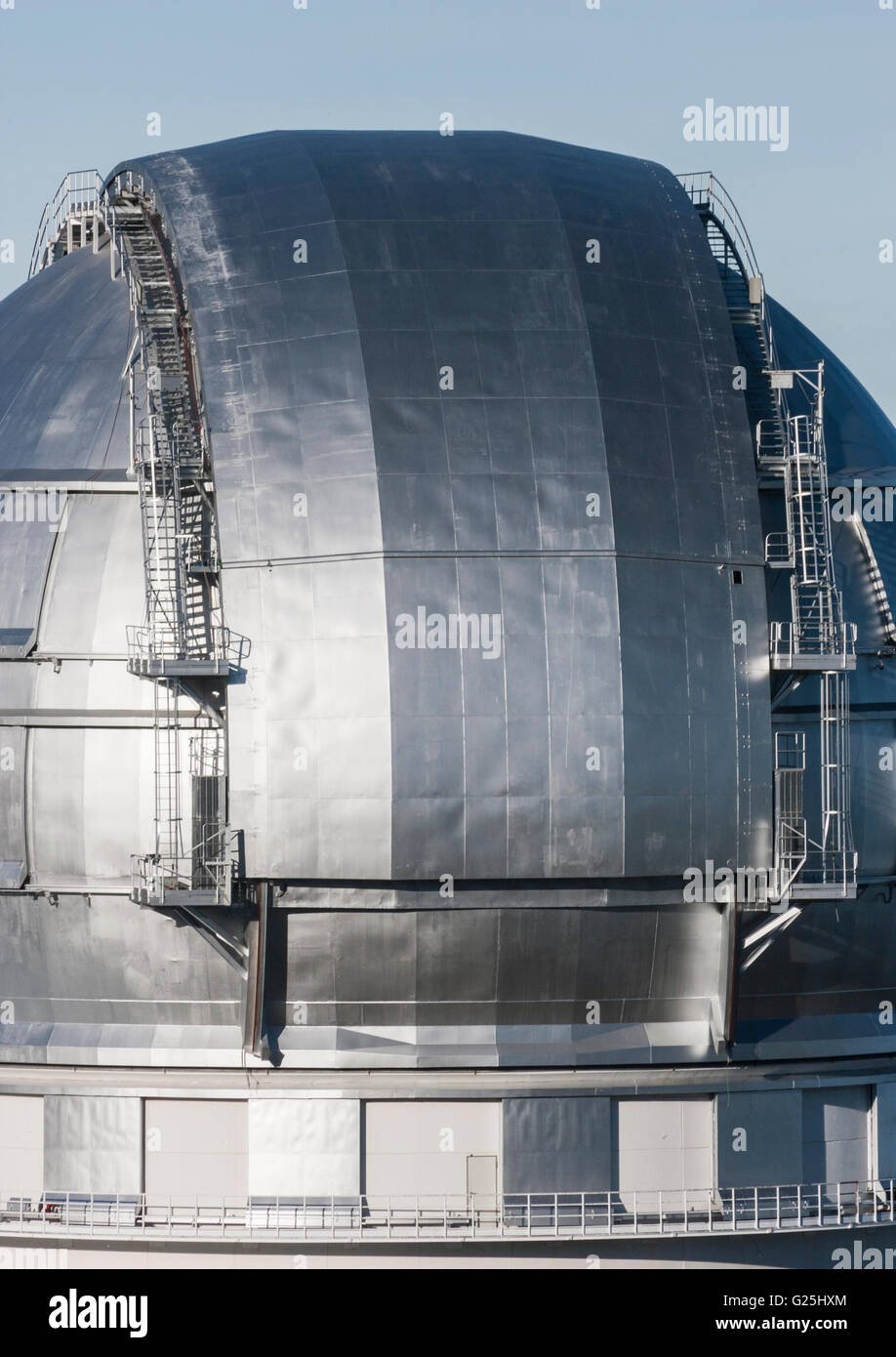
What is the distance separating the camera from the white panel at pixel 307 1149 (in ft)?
102

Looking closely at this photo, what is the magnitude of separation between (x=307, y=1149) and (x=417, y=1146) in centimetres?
169

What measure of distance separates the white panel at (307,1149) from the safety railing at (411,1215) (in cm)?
19

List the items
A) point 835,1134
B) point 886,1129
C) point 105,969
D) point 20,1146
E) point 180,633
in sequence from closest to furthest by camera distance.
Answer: point 180,633 < point 105,969 < point 20,1146 < point 835,1134 < point 886,1129

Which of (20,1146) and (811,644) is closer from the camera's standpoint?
(20,1146)

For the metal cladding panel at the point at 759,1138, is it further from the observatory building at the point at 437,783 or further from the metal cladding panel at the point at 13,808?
the metal cladding panel at the point at 13,808

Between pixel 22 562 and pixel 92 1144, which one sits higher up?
pixel 22 562

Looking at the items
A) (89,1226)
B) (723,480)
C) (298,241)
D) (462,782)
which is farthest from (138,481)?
(89,1226)

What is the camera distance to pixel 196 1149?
31.7m

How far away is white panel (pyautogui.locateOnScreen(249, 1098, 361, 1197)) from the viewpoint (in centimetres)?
3119

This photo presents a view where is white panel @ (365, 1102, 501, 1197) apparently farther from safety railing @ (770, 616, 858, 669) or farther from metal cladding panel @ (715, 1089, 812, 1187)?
safety railing @ (770, 616, 858, 669)

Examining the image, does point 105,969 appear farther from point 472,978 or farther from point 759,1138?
A: point 759,1138

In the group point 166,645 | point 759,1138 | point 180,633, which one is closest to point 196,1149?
point 166,645

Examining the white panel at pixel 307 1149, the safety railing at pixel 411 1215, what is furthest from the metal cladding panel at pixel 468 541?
the safety railing at pixel 411 1215

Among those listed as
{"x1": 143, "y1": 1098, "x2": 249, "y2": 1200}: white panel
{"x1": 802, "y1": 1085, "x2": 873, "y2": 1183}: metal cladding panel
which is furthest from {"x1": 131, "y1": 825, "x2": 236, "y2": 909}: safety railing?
{"x1": 802, "y1": 1085, "x2": 873, "y2": 1183}: metal cladding panel
